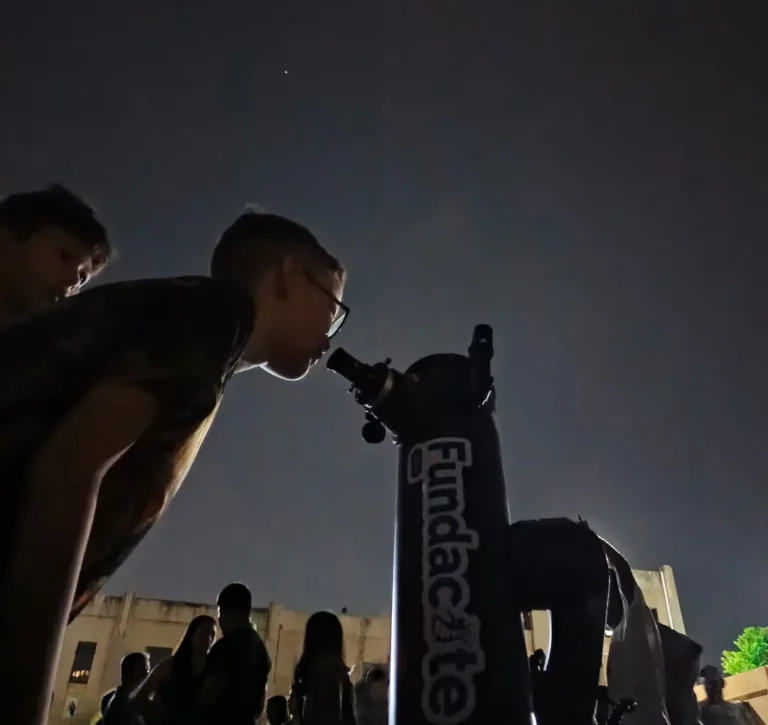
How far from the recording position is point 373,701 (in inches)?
181

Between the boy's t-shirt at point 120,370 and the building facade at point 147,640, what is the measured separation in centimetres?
1696

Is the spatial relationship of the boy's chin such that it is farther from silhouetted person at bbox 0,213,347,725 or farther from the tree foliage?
the tree foliage

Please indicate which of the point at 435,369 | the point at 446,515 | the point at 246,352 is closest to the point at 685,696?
the point at 446,515

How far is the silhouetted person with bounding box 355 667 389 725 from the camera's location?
4.44m

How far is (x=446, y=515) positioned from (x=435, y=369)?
58 centimetres

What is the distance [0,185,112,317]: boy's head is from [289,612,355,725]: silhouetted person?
6.90 feet

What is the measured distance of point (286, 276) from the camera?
133cm

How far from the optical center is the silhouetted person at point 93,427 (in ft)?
2.03

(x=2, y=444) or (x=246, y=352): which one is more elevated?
(x=246, y=352)

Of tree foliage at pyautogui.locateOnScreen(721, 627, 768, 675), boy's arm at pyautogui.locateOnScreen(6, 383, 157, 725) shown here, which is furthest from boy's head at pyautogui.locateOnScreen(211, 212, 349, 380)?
tree foliage at pyautogui.locateOnScreen(721, 627, 768, 675)

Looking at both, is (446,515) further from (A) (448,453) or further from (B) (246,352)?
(B) (246,352)

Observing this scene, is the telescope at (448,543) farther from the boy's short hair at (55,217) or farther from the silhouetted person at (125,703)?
the silhouetted person at (125,703)

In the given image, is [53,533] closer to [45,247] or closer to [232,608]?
[45,247]

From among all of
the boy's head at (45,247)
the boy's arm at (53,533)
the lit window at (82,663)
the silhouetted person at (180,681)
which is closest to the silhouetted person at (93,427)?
the boy's arm at (53,533)
